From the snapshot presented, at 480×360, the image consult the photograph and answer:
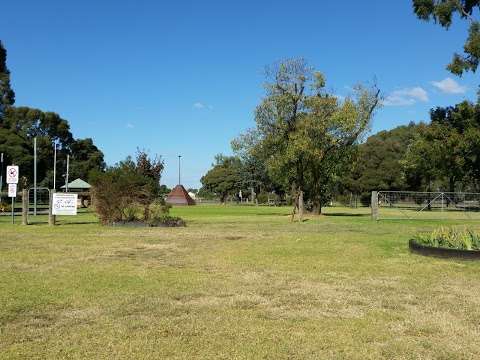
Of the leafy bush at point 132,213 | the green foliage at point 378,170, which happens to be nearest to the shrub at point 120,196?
the leafy bush at point 132,213

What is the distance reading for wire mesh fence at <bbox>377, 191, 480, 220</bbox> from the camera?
101 feet

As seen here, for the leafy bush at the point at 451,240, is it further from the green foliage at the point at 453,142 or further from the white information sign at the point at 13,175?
the green foliage at the point at 453,142

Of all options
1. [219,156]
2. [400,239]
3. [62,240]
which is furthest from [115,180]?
[219,156]

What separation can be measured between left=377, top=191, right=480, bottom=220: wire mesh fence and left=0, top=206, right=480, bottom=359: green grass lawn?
781 inches

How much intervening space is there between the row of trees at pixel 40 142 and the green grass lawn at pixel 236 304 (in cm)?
4803

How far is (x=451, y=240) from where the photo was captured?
12141 mm

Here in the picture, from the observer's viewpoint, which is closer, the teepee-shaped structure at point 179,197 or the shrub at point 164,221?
the shrub at point 164,221

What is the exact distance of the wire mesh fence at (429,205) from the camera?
30.8 meters

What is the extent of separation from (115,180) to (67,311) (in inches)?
608

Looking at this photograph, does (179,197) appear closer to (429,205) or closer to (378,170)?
(378,170)

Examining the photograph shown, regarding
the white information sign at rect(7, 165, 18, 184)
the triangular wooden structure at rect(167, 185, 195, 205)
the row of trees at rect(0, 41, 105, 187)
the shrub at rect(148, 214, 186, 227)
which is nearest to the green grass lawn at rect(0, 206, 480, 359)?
the shrub at rect(148, 214, 186, 227)

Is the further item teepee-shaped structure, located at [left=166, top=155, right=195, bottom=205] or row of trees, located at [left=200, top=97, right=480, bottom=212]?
teepee-shaped structure, located at [left=166, top=155, right=195, bottom=205]

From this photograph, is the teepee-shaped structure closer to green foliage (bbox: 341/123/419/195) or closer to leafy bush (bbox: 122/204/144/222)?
green foliage (bbox: 341/123/419/195)

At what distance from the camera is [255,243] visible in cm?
1466
